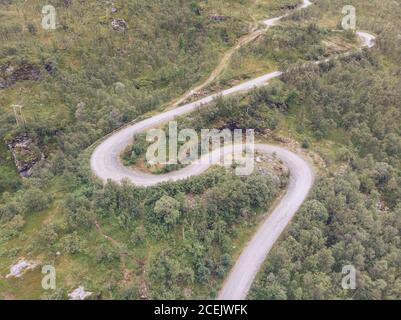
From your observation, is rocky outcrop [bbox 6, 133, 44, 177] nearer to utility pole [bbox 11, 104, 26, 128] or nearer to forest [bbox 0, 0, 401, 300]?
forest [bbox 0, 0, 401, 300]

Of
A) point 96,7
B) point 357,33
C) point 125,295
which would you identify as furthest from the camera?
point 357,33

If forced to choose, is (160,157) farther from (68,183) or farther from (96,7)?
(96,7)

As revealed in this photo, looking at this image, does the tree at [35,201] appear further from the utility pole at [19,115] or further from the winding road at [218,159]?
the utility pole at [19,115]

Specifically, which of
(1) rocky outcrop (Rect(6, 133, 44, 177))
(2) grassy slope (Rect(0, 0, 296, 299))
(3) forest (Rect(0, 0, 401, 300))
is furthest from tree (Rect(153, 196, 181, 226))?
→ (1) rocky outcrop (Rect(6, 133, 44, 177))

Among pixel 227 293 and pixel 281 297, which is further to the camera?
pixel 227 293

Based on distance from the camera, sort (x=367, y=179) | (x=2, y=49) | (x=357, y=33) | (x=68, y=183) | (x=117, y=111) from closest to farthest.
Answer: (x=68, y=183) < (x=367, y=179) < (x=117, y=111) < (x=2, y=49) < (x=357, y=33)

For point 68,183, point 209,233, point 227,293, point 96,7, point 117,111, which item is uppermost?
point 96,7

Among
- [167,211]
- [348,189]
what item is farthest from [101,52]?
[348,189]

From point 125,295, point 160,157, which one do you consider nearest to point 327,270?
point 125,295

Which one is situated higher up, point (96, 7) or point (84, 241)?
point (96, 7)
